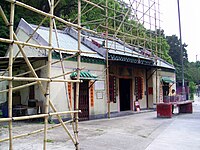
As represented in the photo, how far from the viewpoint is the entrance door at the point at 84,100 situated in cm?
1172

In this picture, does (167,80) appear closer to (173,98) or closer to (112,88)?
(173,98)

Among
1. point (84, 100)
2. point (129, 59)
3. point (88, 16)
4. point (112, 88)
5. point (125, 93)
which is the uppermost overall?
point (88, 16)

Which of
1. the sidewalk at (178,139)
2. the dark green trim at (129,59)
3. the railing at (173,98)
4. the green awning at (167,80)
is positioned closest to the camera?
the sidewalk at (178,139)

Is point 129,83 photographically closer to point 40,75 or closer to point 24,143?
point 40,75

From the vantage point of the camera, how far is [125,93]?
1664 centimetres

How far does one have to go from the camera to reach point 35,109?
1059 centimetres

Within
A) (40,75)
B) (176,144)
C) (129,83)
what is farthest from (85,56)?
(176,144)

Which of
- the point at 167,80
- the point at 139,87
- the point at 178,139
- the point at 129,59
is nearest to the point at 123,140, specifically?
the point at 178,139

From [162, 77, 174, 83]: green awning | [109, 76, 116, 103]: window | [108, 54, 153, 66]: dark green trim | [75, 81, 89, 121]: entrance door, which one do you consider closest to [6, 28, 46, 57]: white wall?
[75, 81, 89, 121]: entrance door

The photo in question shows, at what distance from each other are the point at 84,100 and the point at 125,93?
530cm

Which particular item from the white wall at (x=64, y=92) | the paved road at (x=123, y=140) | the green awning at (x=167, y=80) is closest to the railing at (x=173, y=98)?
the white wall at (x=64, y=92)

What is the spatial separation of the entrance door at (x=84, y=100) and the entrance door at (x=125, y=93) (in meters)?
4.48

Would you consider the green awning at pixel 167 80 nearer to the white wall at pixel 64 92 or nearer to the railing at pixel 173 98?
the railing at pixel 173 98

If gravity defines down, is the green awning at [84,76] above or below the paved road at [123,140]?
above
